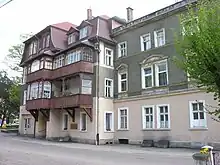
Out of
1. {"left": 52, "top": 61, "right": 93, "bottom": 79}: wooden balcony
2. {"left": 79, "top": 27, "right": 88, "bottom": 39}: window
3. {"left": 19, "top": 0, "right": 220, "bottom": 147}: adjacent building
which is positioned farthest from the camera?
{"left": 79, "top": 27, "right": 88, "bottom": 39}: window

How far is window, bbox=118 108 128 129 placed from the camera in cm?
2450

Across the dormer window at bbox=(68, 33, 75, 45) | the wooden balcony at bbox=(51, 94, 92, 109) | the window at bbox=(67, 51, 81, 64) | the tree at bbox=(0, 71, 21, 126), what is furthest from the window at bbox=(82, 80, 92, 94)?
the tree at bbox=(0, 71, 21, 126)

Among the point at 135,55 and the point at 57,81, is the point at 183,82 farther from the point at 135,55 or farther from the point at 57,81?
the point at 57,81

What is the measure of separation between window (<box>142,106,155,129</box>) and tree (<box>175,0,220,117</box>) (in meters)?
14.3

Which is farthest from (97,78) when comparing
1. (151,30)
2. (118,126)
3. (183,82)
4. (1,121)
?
(1,121)

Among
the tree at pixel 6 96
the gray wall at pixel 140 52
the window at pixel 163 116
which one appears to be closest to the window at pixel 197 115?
the gray wall at pixel 140 52

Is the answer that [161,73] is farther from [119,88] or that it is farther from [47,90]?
[47,90]

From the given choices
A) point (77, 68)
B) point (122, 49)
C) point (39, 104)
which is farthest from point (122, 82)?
point (39, 104)

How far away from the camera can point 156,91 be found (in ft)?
72.7

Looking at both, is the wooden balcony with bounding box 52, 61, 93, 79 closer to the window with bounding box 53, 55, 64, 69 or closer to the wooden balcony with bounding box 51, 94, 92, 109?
the window with bounding box 53, 55, 64, 69

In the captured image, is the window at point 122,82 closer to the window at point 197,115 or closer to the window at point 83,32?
the window at point 83,32

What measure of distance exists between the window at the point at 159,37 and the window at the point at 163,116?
5.58 metres

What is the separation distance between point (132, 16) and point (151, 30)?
6708 mm

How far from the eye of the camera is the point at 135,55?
24.5 meters
